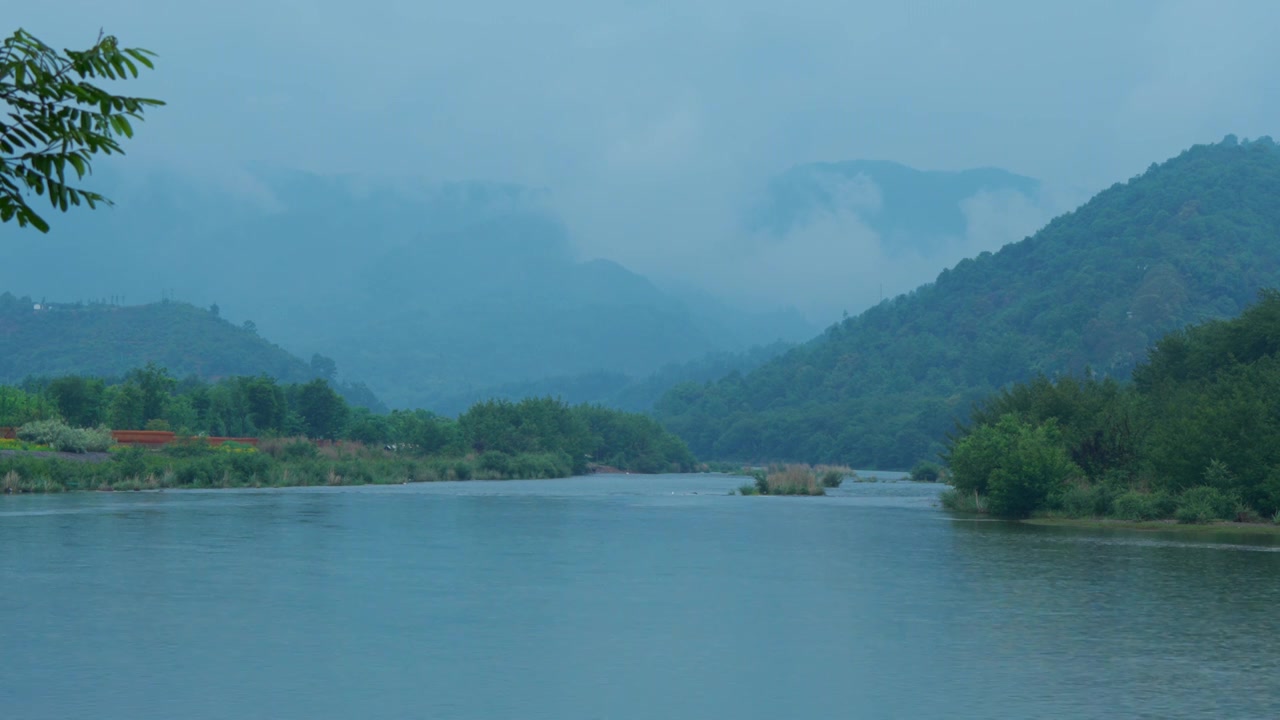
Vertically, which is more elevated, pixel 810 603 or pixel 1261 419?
pixel 1261 419

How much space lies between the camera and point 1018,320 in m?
154

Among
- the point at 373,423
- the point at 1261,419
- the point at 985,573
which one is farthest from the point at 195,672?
the point at 373,423

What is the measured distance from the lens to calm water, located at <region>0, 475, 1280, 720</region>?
14.2 meters

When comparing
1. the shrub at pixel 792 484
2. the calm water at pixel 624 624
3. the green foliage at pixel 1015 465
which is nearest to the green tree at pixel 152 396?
the shrub at pixel 792 484

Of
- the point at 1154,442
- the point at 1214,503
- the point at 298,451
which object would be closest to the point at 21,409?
the point at 298,451

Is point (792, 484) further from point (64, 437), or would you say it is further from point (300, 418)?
point (300, 418)

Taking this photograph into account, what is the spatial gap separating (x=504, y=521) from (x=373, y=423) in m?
61.5

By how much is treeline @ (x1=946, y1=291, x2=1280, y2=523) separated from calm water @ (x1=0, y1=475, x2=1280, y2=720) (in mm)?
4211

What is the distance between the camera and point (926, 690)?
48.3 ft

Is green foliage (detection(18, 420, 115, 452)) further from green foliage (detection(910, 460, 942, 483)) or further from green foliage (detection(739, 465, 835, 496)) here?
green foliage (detection(910, 460, 942, 483))

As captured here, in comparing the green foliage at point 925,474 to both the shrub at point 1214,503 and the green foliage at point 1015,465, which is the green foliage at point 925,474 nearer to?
the green foliage at point 1015,465

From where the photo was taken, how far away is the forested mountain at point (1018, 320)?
132 metres

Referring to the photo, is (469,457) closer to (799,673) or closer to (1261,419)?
(1261,419)

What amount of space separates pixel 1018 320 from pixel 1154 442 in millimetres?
116154
